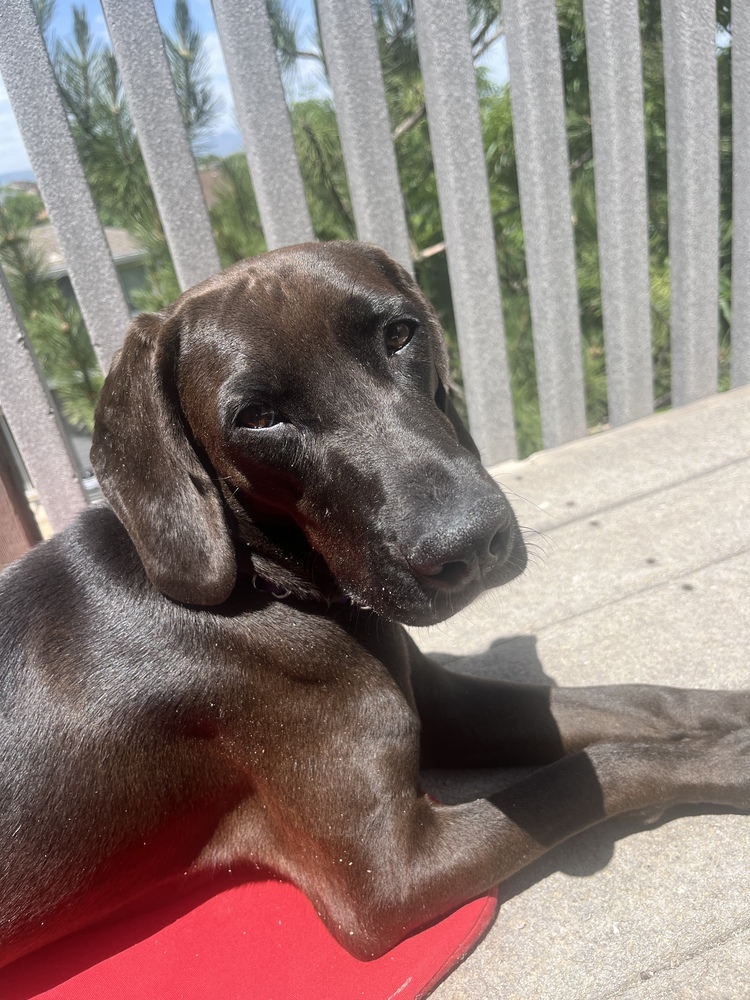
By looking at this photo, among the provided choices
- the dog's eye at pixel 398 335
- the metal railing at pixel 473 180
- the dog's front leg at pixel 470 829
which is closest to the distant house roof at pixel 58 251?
the metal railing at pixel 473 180

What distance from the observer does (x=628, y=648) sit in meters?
2.69

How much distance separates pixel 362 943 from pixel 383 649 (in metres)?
0.66

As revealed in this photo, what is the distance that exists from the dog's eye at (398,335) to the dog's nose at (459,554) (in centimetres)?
56

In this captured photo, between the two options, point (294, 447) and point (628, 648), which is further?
point (628, 648)

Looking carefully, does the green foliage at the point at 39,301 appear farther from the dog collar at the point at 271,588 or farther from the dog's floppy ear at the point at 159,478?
the dog collar at the point at 271,588

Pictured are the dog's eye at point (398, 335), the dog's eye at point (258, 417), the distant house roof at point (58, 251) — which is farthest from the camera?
the distant house roof at point (58, 251)

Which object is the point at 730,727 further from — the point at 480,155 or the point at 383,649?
the point at 480,155

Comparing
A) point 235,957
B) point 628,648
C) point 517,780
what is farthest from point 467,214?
point 235,957

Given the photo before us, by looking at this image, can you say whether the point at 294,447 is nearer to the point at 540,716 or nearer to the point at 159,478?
the point at 159,478

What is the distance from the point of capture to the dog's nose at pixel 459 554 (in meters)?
1.55

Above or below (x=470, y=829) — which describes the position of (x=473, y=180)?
above

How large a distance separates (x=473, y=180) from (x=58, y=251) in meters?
2.50

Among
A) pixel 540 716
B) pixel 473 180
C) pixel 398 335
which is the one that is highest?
pixel 473 180

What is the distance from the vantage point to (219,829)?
200 centimetres
